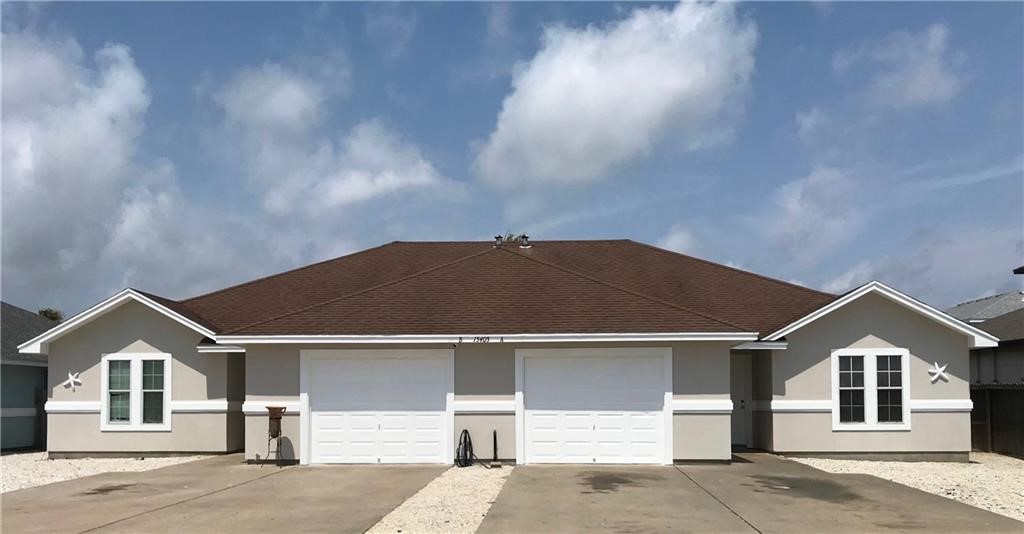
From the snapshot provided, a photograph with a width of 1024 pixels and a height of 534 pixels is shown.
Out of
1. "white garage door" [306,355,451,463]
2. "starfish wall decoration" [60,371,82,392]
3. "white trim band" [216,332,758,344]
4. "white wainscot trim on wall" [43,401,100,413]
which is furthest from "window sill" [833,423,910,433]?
"starfish wall decoration" [60,371,82,392]

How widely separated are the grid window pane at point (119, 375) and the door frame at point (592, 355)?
9.17 meters

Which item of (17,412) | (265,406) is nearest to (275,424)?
(265,406)

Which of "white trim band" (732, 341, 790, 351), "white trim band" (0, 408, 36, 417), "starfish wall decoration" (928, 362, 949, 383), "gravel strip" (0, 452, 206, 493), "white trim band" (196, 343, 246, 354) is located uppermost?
"white trim band" (732, 341, 790, 351)

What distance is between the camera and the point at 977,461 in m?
19.5

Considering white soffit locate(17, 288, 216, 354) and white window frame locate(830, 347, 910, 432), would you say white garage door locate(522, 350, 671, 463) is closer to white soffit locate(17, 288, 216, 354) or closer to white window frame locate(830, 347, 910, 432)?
white window frame locate(830, 347, 910, 432)

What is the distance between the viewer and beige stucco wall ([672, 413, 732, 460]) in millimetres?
17484

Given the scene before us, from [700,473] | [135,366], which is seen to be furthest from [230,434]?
[700,473]

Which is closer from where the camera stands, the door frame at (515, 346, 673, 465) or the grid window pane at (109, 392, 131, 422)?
the door frame at (515, 346, 673, 465)

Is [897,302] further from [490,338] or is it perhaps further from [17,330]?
[17,330]

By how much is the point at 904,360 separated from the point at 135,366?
55.0 feet

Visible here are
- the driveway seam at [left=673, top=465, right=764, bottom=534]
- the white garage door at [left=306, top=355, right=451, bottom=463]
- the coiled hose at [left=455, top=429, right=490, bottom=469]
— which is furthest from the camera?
the white garage door at [left=306, top=355, right=451, bottom=463]

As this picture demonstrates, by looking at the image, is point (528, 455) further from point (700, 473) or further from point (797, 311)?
point (797, 311)

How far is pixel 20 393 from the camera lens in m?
22.9

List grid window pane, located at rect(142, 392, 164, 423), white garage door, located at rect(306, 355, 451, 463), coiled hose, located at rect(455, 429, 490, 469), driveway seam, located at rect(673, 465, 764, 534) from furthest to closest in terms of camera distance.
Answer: grid window pane, located at rect(142, 392, 164, 423) → white garage door, located at rect(306, 355, 451, 463) → coiled hose, located at rect(455, 429, 490, 469) → driveway seam, located at rect(673, 465, 764, 534)
